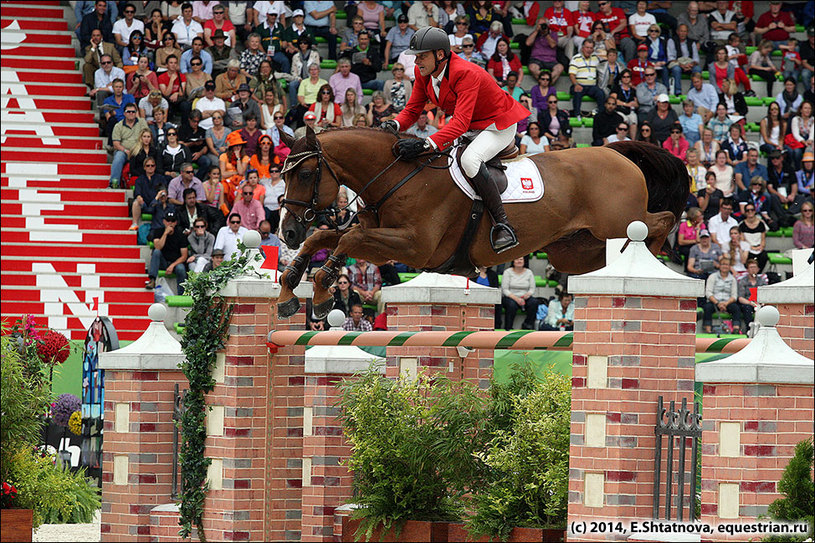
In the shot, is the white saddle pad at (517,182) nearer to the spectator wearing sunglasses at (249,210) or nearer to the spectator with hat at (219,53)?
the spectator wearing sunglasses at (249,210)

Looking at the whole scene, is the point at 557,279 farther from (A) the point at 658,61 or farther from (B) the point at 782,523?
(B) the point at 782,523

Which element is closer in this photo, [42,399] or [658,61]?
[42,399]

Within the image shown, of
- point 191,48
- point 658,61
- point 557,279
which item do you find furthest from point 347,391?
point 658,61

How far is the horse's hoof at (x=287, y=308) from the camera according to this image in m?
8.21

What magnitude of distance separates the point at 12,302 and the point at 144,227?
6.30 ft

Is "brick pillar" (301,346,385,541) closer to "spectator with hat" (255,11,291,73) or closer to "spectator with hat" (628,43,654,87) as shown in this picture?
"spectator with hat" (255,11,291,73)

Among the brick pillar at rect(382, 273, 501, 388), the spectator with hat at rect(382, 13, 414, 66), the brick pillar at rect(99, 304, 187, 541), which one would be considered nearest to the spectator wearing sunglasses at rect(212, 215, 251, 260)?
the spectator with hat at rect(382, 13, 414, 66)

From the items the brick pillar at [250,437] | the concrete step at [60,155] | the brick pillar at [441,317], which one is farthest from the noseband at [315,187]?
the concrete step at [60,155]

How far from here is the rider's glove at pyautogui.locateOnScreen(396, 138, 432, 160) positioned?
8.66 meters

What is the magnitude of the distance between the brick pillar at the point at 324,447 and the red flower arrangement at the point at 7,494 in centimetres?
186

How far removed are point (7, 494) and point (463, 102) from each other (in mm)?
3936

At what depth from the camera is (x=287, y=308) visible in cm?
824

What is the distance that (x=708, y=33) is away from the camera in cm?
2147

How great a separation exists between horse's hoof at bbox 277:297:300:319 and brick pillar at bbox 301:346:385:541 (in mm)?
390
